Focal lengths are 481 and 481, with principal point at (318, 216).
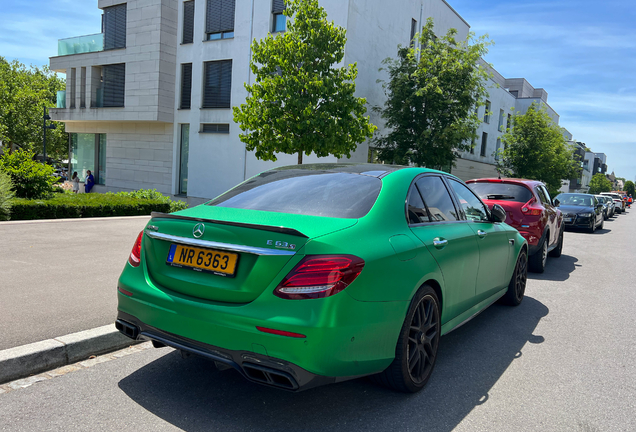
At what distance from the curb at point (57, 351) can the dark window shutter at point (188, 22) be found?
22.4 metres

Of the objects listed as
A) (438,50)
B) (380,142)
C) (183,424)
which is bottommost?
(183,424)

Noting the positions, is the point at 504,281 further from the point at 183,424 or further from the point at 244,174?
the point at 244,174

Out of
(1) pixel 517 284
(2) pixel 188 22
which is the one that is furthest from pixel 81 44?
(1) pixel 517 284

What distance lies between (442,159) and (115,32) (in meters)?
18.3

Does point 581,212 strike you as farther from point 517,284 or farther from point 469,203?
point 469,203

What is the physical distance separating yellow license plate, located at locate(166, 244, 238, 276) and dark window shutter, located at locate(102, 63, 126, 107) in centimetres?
2434

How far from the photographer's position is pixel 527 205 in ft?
27.0

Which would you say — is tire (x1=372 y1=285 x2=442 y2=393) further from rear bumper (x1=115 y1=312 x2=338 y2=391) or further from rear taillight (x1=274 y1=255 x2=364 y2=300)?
rear taillight (x1=274 y1=255 x2=364 y2=300)

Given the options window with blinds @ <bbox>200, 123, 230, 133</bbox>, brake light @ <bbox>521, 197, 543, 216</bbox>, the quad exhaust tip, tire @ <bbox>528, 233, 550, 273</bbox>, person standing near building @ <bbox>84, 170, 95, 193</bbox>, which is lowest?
person standing near building @ <bbox>84, 170, 95, 193</bbox>

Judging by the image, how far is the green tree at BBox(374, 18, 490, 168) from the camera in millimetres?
19078

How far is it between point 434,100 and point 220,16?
10.9m

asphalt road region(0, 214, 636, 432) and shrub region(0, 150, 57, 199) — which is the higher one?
shrub region(0, 150, 57, 199)

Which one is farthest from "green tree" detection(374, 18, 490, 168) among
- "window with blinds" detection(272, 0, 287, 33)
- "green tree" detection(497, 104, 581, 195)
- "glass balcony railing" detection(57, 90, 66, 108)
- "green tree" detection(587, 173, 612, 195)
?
"green tree" detection(587, 173, 612, 195)

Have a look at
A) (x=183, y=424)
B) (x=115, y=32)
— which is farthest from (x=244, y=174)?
(x=183, y=424)
